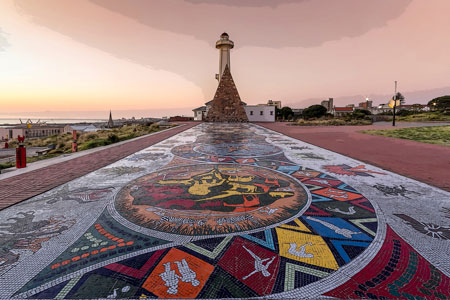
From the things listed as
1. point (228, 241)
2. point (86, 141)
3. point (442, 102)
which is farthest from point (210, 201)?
point (442, 102)

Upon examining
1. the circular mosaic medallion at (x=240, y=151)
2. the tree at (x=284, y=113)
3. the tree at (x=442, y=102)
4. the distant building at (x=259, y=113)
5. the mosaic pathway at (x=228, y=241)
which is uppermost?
the tree at (x=442, y=102)

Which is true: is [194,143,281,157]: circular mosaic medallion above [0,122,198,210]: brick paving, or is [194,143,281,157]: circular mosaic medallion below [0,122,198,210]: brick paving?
above

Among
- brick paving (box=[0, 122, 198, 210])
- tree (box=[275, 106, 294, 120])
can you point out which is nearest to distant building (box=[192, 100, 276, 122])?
tree (box=[275, 106, 294, 120])

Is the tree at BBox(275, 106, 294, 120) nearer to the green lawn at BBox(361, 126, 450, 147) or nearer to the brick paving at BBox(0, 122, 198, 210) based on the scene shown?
the green lawn at BBox(361, 126, 450, 147)

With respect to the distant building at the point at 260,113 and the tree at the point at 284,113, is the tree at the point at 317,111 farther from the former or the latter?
the distant building at the point at 260,113

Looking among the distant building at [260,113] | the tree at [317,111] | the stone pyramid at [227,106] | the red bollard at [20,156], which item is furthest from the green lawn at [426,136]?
the tree at [317,111]

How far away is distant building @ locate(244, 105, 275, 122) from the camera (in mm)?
36875

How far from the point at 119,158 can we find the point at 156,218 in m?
4.78

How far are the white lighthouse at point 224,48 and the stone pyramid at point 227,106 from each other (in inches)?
201

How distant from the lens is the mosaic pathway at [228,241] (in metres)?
1.64

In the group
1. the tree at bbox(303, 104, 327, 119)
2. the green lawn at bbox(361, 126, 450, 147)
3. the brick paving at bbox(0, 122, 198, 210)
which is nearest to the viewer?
the brick paving at bbox(0, 122, 198, 210)

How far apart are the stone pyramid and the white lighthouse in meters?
5.12

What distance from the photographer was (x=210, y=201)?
3332mm

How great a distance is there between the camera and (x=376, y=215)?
2809 mm
